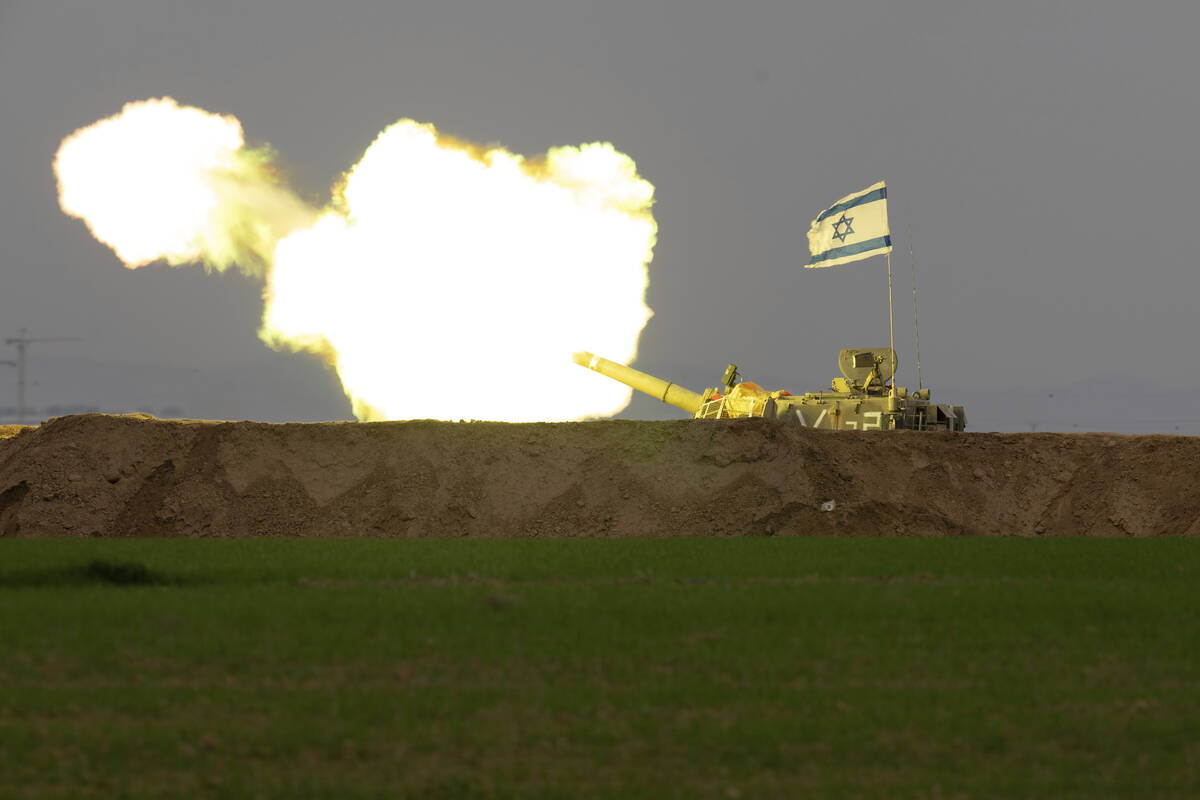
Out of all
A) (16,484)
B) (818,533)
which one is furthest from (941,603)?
(16,484)

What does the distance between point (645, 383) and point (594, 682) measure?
97.5 feet

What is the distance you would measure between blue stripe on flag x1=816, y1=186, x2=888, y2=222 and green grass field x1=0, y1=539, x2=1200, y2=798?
23.6 m

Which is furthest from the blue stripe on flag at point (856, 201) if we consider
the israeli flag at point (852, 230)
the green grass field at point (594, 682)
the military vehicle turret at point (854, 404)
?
the green grass field at point (594, 682)

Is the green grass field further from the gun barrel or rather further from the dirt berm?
the gun barrel

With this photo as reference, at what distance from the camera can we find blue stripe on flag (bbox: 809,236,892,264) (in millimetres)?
43422

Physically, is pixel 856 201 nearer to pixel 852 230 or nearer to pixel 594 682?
pixel 852 230

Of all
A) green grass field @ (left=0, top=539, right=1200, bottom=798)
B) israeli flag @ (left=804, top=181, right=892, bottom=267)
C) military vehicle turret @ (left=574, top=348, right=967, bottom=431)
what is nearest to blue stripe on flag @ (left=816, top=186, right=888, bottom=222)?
israeli flag @ (left=804, top=181, right=892, bottom=267)

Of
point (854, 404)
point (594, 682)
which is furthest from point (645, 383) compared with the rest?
point (594, 682)

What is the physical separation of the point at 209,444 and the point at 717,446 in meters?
14.3

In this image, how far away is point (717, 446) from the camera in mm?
35688

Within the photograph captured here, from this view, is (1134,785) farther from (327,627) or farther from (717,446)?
(717,446)

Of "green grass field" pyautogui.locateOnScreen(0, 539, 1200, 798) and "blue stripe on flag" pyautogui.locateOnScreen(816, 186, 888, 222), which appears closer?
"green grass field" pyautogui.locateOnScreen(0, 539, 1200, 798)

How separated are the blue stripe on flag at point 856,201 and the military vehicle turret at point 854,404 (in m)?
6.60

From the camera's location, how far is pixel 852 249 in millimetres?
44156
